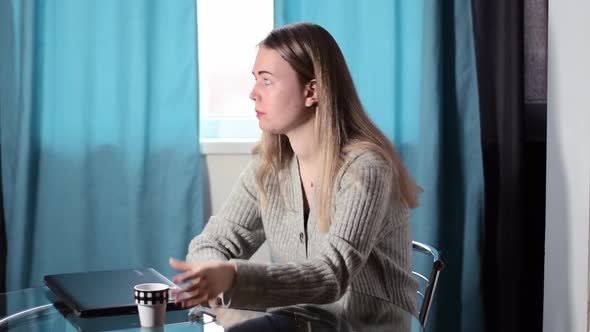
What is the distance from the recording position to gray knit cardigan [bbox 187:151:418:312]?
1.62 meters

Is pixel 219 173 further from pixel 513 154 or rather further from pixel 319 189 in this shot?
pixel 319 189

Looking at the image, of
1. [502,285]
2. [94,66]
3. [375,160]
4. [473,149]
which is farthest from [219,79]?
[375,160]

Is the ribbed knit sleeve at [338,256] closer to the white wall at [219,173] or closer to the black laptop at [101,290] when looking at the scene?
the black laptop at [101,290]

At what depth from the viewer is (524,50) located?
313 cm

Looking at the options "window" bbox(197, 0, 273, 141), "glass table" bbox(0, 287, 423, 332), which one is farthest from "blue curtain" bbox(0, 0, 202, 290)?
"glass table" bbox(0, 287, 423, 332)

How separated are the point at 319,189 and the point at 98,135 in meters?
1.35

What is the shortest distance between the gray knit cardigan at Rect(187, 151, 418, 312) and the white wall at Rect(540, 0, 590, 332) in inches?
41.2

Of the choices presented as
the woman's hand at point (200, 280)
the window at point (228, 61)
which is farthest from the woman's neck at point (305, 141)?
the window at point (228, 61)

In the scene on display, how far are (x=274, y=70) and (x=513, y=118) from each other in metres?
1.42

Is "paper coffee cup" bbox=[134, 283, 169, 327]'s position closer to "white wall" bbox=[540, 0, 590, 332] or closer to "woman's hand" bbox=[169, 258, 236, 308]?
"woman's hand" bbox=[169, 258, 236, 308]

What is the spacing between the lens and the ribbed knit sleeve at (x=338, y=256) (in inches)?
62.4

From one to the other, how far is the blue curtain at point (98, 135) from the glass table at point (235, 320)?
129 cm

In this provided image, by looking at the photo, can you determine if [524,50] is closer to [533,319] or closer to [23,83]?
[533,319]

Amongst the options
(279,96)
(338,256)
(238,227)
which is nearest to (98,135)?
(238,227)
